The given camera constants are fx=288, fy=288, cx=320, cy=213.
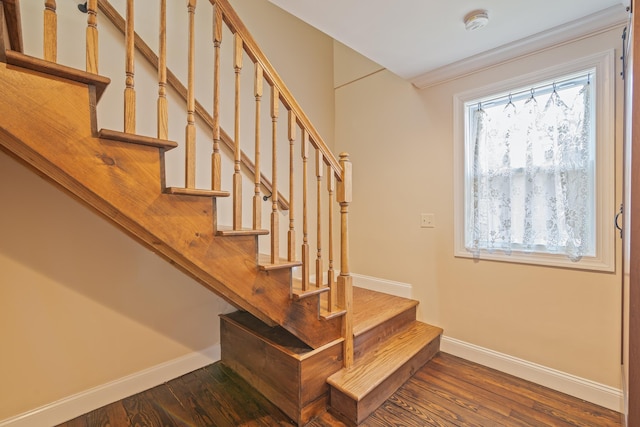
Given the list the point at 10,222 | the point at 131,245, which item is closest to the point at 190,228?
the point at 131,245

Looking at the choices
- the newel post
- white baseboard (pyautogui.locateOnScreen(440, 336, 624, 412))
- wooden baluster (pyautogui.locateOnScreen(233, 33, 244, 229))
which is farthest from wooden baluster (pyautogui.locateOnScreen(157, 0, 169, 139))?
white baseboard (pyautogui.locateOnScreen(440, 336, 624, 412))

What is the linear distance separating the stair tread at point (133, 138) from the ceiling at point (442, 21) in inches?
40.6

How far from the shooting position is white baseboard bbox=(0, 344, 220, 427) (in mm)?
1580

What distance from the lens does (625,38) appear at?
1.58m

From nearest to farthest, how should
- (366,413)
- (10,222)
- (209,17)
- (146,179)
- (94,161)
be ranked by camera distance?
(94,161)
(146,179)
(10,222)
(366,413)
(209,17)

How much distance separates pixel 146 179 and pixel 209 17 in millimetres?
1895

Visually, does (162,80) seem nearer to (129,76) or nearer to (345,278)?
(129,76)

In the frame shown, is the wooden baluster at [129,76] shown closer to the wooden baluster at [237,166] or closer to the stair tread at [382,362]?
the wooden baluster at [237,166]

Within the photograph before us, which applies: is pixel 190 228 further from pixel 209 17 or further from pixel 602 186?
pixel 602 186

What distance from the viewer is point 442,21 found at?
1749mm

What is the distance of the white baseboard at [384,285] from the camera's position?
8.79 ft

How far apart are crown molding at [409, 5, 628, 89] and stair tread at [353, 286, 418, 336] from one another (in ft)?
6.24

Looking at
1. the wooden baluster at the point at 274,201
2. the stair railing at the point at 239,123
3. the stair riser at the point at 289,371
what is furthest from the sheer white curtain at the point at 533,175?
the wooden baluster at the point at 274,201

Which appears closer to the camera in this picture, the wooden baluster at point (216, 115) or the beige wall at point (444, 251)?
the wooden baluster at point (216, 115)
